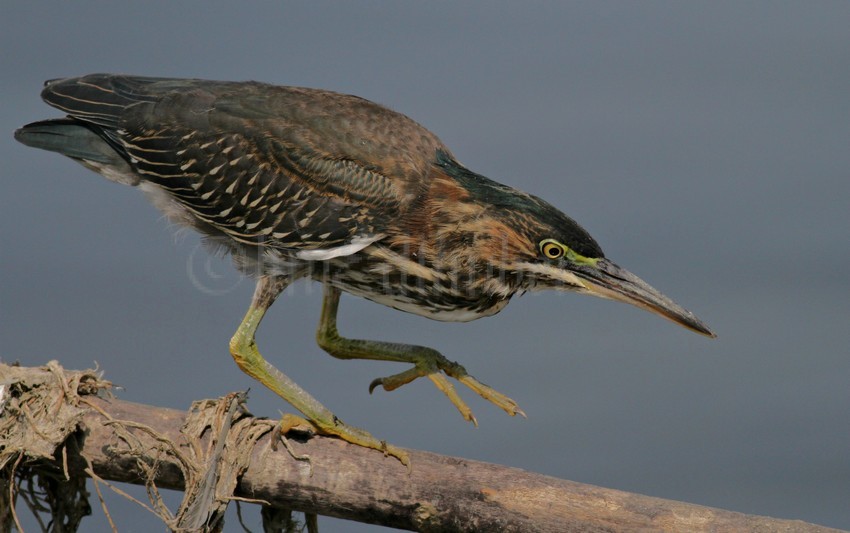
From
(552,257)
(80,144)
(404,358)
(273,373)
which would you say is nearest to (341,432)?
(273,373)

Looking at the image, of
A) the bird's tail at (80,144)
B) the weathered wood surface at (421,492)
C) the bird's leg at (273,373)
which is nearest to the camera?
the weathered wood surface at (421,492)

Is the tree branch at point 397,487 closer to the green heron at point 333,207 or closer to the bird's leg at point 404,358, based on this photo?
the green heron at point 333,207

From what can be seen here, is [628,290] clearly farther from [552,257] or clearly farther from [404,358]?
[404,358]

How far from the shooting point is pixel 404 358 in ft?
13.8

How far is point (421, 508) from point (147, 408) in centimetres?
97

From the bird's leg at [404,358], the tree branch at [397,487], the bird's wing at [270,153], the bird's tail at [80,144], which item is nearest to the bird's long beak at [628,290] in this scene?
the bird's leg at [404,358]

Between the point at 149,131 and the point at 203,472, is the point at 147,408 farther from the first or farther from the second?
the point at 149,131

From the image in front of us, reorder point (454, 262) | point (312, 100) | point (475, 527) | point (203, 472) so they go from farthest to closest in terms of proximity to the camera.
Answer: point (312, 100) < point (454, 262) < point (203, 472) < point (475, 527)

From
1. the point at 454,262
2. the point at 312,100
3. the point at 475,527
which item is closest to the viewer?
the point at 475,527

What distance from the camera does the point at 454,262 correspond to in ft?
12.9

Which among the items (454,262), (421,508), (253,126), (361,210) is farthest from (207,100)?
(421,508)

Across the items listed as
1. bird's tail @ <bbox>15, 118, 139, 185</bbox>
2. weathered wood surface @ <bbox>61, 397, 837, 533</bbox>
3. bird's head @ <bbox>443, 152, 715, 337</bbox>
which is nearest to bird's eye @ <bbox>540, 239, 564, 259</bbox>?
bird's head @ <bbox>443, 152, 715, 337</bbox>

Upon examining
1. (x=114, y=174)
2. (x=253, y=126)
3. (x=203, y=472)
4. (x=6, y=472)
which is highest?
(x=253, y=126)

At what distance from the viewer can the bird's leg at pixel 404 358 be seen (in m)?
4.02
